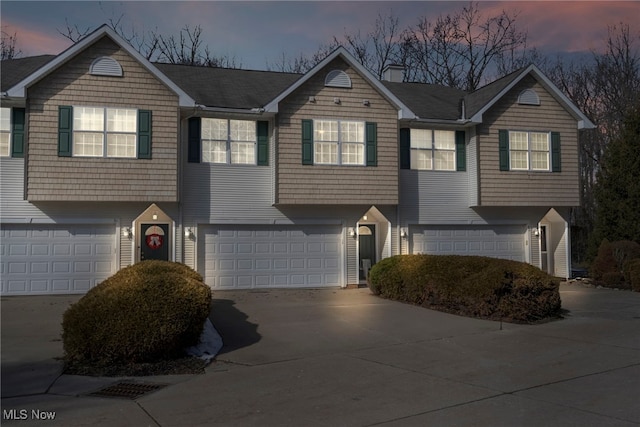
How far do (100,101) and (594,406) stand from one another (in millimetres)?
13502

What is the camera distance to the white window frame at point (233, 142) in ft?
55.5

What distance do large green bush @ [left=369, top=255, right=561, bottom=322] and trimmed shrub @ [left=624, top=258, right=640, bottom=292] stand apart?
6178 mm

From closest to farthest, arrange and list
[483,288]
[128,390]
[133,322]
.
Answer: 1. [128,390]
2. [133,322]
3. [483,288]

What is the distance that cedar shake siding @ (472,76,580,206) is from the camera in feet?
60.9

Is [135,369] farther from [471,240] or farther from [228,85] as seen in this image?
[471,240]

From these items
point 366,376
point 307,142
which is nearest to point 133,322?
point 366,376

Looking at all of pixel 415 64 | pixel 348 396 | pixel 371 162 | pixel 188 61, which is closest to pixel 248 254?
pixel 371 162

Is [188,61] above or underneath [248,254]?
above

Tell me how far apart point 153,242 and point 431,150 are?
357 inches

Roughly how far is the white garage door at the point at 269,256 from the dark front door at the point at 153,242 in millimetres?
969

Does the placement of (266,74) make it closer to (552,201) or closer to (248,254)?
(248,254)

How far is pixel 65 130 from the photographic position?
15.0m

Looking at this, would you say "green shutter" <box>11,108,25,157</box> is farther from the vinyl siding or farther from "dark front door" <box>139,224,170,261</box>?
"dark front door" <box>139,224,170,261</box>

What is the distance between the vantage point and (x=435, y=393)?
6684mm
